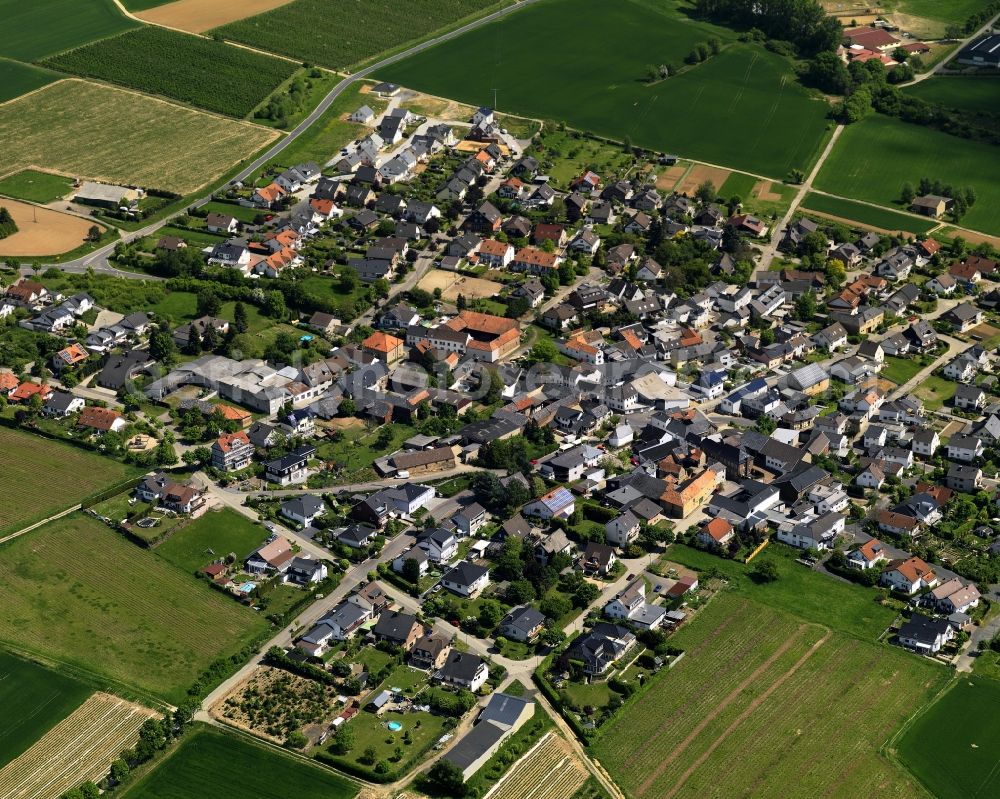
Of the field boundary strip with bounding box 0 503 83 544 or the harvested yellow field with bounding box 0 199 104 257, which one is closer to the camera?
the field boundary strip with bounding box 0 503 83 544

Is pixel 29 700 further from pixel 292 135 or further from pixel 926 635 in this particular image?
pixel 292 135

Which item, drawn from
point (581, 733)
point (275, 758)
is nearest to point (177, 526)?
point (275, 758)


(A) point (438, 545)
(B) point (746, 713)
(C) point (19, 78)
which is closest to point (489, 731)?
(B) point (746, 713)

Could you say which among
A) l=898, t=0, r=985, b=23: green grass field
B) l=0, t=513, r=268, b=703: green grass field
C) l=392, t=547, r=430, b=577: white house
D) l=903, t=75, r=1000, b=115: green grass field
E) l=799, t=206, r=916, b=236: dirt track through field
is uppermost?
l=898, t=0, r=985, b=23: green grass field

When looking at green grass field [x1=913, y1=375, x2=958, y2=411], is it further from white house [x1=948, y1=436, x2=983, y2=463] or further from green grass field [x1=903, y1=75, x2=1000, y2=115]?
green grass field [x1=903, y1=75, x2=1000, y2=115]

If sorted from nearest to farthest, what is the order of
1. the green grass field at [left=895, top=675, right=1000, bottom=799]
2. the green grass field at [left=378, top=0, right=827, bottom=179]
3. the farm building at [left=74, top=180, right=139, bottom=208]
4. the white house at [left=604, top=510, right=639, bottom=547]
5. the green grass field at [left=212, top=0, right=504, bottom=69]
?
1. the green grass field at [left=895, top=675, right=1000, bottom=799]
2. the white house at [left=604, top=510, right=639, bottom=547]
3. the farm building at [left=74, top=180, right=139, bottom=208]
4. the green grass field at [left=378, top=0, right=827, bottom=179]
5. the green grass field at [left=212, top=0, right=504, bottom=69]

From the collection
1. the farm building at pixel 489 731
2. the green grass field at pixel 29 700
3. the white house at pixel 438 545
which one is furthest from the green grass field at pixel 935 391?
the green grass field at pixel 29 700

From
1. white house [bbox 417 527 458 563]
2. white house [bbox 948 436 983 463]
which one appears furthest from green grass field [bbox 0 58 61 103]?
white house [bbox 948 436 983 463]
